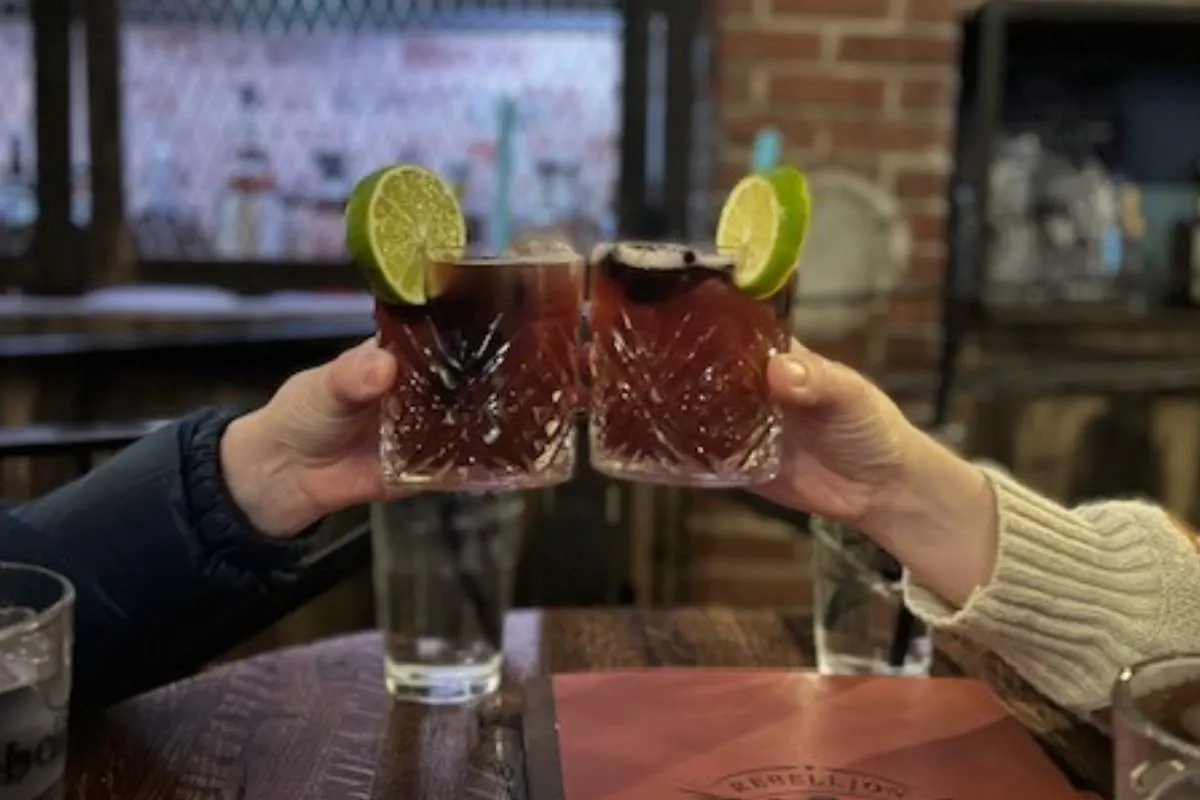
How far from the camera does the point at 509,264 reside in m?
0.98

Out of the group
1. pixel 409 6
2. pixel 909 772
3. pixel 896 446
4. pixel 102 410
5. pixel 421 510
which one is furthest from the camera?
pixel 409 6

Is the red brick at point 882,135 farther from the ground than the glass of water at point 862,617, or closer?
farther from the ground

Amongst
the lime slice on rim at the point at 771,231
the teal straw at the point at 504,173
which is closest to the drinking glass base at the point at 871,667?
the lime slice on rim at the point at 771,231

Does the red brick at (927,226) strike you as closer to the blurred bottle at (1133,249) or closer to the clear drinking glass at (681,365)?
the blurred bottle at (1133,249)

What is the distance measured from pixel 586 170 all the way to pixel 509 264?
1.92 metres

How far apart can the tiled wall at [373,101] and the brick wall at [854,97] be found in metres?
0.26

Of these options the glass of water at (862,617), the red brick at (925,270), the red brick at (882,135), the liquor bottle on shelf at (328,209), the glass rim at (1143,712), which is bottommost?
the glass of water at (862,617)

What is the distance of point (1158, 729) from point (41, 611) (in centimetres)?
59

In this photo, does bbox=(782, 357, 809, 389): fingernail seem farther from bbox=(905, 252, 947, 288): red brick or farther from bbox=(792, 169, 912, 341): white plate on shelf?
bbox=(905, 252, 947, 288): red brick

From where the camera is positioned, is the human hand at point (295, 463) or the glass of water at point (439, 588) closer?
the human hand at point (295, 463)

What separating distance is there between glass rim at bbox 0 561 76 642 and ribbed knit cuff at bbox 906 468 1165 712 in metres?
0.54

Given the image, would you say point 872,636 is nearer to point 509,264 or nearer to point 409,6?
point 509,264

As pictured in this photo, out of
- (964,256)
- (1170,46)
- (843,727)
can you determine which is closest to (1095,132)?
(1170,46)

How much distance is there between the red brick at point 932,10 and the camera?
267 cm
